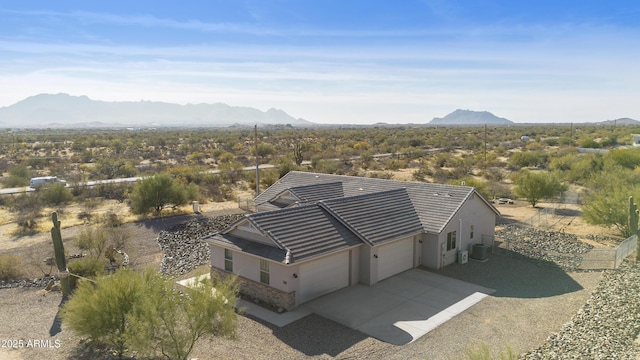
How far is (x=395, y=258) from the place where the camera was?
841 inches

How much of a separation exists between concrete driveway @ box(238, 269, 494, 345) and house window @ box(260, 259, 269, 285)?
1.02 m

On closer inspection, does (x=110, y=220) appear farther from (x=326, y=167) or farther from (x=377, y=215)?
(x=326, y=167)

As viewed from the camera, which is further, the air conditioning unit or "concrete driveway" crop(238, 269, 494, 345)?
the air conditioning unit

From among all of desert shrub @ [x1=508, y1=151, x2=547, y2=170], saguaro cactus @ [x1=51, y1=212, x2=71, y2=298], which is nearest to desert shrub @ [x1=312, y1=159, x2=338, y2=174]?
desert shrub @ [x1=508, y1=151, x2=547, y2=170]

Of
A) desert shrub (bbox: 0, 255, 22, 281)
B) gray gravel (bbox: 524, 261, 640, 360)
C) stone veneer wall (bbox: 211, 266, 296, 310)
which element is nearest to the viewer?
gray gravel (bbox: 524, 261, 640, 360)

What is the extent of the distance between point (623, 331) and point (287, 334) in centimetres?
1056

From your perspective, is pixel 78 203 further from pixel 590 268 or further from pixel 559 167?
pixel 559 167

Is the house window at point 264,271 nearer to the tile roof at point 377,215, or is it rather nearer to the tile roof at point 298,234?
the tile roof at point 298,234

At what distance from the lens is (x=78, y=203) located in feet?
131

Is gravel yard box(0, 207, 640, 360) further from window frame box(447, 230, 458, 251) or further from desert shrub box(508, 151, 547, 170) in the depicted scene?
desert shrub box(508, 151, 547, 170)

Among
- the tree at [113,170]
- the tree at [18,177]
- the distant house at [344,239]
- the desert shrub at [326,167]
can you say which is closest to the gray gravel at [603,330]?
the distant house at [344,239]

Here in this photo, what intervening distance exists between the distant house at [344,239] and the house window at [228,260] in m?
0.04

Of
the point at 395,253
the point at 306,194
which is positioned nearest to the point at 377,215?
the point at 395,253

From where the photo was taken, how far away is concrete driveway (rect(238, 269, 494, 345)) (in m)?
16.0
